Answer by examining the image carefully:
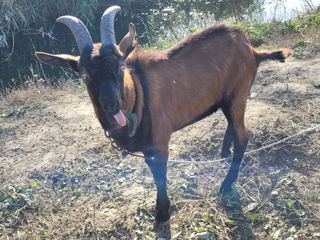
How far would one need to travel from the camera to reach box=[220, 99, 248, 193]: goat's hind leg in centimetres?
354

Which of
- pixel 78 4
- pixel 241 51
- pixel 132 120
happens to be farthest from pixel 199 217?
pixel 78 4

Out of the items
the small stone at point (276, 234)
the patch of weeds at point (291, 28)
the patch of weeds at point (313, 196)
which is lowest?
the small stone at point (276, 234)

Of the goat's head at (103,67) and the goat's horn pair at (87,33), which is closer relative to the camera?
the goat's head at (103,67)

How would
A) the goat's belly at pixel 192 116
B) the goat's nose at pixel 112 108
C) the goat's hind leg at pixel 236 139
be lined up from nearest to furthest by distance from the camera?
the goat's nose at pixel 112 108 → the goat's belly at pixel 192 116 → the goat's hind leg at pixel 236 139

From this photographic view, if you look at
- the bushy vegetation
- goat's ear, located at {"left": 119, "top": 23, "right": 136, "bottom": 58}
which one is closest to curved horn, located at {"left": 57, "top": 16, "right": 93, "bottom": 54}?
goat's ear, located at {"left": 119, "top": 23, "right": 136, "bottom": 58}

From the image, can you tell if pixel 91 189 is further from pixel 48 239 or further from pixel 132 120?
pixel 132 120

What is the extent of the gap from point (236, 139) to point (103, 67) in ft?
6.00

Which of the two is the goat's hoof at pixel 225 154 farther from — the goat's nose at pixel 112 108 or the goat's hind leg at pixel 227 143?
the goat's nose at pixel 112 108

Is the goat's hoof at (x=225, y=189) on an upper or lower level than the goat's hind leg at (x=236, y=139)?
lower

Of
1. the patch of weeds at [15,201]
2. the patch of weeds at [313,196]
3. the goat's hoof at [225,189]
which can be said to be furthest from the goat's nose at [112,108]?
the patch of weeds at [313,196]

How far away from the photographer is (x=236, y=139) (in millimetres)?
3641

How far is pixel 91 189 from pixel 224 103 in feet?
6.14

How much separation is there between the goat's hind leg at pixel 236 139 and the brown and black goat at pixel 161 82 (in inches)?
0.4

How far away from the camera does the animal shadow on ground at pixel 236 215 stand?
2982 millimetres
